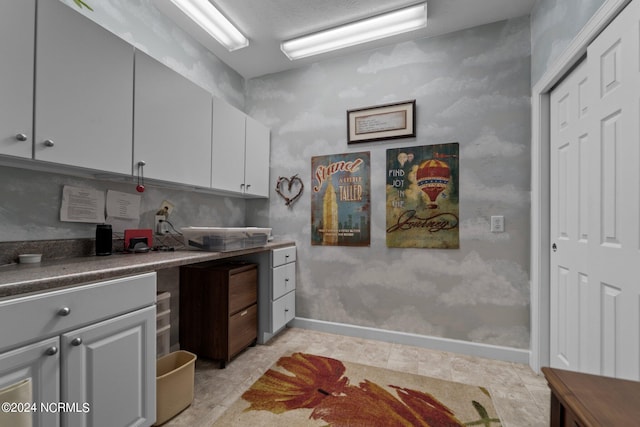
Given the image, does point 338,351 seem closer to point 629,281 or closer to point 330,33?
point 629,281

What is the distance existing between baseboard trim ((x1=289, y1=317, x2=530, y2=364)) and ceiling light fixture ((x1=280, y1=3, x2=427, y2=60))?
101 inches

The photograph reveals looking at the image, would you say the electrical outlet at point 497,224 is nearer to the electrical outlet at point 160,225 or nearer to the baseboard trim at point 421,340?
the baseboard trim at point 421,340

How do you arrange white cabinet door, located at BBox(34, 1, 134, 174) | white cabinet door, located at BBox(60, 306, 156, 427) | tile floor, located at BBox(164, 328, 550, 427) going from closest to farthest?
white cabinet door, located at BBox(60, 306, 156, 427) < white cabinet door, located at BBox(34, 1, 134, 174) < tile floor, located at BBox(164, 328, 550, 427)

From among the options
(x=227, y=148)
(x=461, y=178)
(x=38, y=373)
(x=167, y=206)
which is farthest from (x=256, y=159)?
(x=38, y=373)

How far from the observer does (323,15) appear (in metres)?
2.15

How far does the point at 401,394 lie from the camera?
170 cm

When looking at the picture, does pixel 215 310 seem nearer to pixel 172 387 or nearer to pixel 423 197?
pixel 172 387

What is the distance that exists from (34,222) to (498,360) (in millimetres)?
3199

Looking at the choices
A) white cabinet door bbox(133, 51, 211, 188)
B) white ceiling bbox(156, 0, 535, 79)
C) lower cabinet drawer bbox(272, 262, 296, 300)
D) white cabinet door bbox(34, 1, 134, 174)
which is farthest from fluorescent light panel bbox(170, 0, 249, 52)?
lower cabinet drawer bbox(272, 262, 296, 300)

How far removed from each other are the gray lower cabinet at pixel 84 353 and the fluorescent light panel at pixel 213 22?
6.28 ft

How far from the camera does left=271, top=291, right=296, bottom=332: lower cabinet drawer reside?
234 centimetres

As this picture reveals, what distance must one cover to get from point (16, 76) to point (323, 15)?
194 centimetres

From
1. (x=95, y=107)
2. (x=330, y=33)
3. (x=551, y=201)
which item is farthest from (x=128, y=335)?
(x=551, y=201)

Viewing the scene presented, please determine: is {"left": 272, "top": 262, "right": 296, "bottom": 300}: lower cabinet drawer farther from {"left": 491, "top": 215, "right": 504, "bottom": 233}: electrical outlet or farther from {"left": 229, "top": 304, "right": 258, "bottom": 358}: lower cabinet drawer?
{"left": 491, "top": 215, "right": 504, "bottom": 233}: electrical outlet
